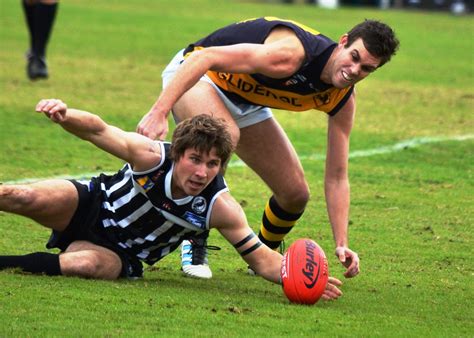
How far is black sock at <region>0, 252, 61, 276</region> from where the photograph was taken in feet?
23.2

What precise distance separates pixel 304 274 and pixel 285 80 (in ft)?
4.22

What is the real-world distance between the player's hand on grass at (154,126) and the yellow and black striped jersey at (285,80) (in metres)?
0.89

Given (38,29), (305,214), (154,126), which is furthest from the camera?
(38,29)

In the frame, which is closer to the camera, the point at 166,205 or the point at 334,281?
the point at 166,205

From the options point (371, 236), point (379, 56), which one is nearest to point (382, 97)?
point (371, 236)

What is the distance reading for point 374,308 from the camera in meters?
6.88

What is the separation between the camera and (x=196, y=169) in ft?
22.2

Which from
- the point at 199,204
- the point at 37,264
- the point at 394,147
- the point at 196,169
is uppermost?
the point at 196,169

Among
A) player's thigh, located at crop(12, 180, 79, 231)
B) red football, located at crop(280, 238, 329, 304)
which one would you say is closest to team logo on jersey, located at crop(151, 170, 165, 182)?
player's thigh, located at crop(12, 180, 79, 231)

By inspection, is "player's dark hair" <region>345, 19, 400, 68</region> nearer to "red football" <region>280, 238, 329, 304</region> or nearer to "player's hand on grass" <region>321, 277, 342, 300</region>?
"red football" <region>280, 238, 329, 304</region>

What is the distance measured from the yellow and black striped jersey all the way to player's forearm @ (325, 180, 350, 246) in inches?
18.4

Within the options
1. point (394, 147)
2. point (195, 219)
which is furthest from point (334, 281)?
point (394, 147)

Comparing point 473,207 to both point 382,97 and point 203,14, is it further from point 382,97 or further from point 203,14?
point 203,14

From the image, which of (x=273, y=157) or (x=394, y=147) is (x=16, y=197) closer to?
(x=273, y=157)
